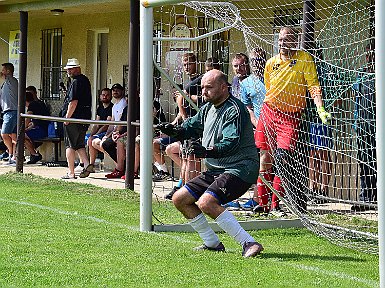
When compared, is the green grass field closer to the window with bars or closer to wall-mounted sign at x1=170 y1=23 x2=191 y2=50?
wall-mounted sign at x1=170 y1=23 x2=191 y2=50

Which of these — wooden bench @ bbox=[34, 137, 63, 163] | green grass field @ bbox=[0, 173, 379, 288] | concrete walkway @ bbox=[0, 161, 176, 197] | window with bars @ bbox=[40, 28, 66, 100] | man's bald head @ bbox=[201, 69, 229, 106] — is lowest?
green grass field @ bbox=[0, 173, 379, 288]

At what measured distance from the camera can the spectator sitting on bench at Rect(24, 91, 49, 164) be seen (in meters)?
19.0

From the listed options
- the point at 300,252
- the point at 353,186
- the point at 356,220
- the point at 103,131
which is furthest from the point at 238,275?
the point at 103,131

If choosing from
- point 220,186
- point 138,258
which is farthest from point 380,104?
point 138,258

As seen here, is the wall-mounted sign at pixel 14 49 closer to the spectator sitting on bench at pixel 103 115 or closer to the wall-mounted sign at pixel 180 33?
the spectator sitting on bench at pixel 103 115

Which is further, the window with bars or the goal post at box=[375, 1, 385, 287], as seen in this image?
the window with bars

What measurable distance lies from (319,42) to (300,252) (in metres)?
2.89

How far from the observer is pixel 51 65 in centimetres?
2045

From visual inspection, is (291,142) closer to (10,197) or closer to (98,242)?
(98,242)

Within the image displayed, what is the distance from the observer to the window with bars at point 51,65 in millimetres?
20172

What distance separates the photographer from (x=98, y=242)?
902 centimetres

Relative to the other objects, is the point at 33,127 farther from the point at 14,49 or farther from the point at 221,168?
the point at 221,168

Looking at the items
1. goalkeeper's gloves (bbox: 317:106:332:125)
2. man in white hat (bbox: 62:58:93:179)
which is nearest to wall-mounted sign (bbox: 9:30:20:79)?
man in white hat (bbox: 62:58:93:179)

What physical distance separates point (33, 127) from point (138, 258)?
11288 millimetres
